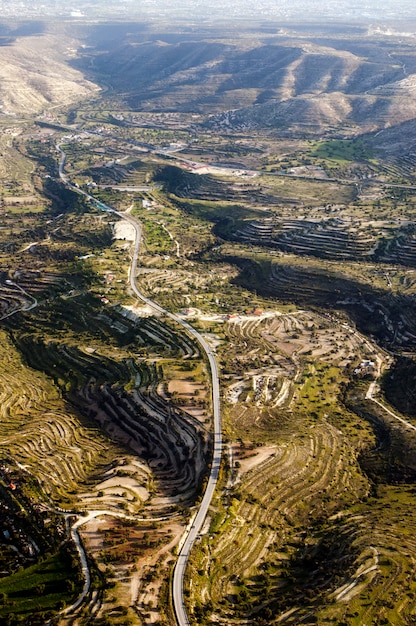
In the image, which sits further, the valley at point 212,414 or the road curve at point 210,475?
the valley at point 212,414

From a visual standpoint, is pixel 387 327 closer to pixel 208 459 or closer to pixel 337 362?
A: pixel 337 362

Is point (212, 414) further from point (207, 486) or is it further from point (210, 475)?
point (207, 486)

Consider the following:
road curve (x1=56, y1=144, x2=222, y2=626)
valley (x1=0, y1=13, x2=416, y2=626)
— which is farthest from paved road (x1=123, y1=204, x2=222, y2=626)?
valley (x1=0, y1=13, x2=416, y2=626)

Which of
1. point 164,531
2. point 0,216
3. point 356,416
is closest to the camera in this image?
point 164,531

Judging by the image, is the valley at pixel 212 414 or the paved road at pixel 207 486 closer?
the paved road at pixel 207 486

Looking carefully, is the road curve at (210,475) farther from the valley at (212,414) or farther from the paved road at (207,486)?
the valley at (212,414)

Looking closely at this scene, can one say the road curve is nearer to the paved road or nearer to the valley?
the paved road

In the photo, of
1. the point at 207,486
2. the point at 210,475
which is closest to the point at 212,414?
the point at 210,475

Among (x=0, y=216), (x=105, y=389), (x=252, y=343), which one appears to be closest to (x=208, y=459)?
(x=105, y=389)

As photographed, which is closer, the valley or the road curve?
the road curve

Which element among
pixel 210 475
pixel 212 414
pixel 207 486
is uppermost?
pixel 212 414

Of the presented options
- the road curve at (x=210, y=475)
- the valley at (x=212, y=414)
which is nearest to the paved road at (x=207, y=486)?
the road curve at (x=210, y=475)
